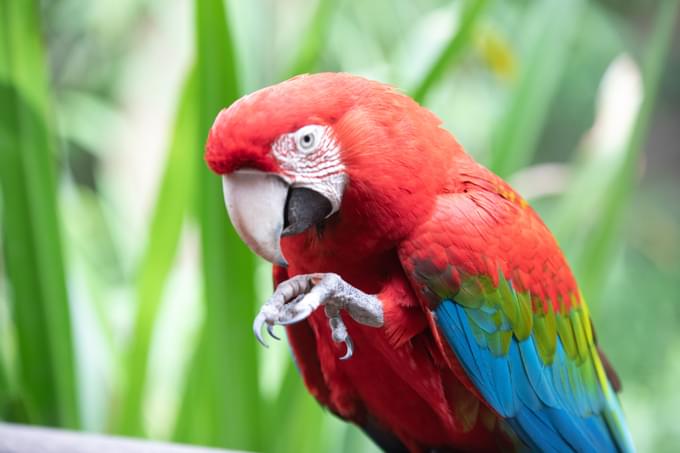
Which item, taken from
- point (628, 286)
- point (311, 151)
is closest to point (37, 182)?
point (311, 151)

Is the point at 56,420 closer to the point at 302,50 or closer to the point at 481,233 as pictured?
the point at 302,50

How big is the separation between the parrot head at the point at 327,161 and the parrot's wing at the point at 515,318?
0.03 m

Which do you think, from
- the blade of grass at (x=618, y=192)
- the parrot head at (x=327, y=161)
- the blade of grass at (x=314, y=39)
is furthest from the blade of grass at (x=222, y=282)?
the blade of grass at (x=618, y=192)

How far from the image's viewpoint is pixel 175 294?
1.28 meters

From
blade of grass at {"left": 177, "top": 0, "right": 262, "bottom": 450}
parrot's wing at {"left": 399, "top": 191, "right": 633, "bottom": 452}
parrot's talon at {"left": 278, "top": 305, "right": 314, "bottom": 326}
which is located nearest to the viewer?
parrot's talon at {"left": 278, "top": 305, "right": 314, "bottom": 326}

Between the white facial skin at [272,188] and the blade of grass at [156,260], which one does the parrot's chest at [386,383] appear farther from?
the blade of grass at [156,260]

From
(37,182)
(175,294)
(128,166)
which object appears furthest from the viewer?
(128,166)

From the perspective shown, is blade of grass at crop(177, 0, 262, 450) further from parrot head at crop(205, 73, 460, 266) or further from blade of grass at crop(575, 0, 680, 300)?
blade of grass at crop(575, 0, 680, 300)

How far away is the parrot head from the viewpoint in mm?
520

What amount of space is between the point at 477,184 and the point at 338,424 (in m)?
0.59

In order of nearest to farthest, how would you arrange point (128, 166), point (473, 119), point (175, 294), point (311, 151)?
point (311, 151) → point (175, 294) → point (473, 119) → point (128, 166)

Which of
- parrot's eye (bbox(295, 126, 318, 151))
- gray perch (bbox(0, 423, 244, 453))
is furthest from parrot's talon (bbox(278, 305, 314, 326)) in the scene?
gray perch (bbox(0, 423, 244, 453))

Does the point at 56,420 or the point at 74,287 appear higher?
the point at 74,287

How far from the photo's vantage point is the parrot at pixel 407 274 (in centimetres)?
53
